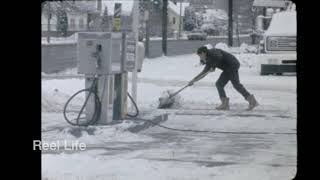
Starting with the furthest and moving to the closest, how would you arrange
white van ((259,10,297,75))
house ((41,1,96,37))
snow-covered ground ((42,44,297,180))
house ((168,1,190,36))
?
house ((168,1,190,36)) → white van ((259,10,297,75)) → house ((41,1,96,37)) → snow-covered ground ((42,44,297,180))

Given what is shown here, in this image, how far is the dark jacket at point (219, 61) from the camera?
10.0 metres

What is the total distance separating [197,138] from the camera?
7.63 metres

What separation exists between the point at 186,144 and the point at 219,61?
129 inches

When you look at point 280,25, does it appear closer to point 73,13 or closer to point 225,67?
point 225,67

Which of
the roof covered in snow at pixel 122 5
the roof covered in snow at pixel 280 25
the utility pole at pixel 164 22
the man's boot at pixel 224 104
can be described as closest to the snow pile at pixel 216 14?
the roof covered in snow at pixel 122 5

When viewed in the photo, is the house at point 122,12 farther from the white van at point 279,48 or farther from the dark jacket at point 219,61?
the white van at point 279,48

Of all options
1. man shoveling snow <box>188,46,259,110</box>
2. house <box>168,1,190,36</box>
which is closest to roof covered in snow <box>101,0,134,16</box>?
man shoveling snow <box>188,46,259,110</box>

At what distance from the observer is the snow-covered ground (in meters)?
5.41

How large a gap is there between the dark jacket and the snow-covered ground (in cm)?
69

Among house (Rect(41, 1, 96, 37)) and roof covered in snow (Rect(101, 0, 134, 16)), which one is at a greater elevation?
roof covered in snow (Rect(101, 0, 134, 16))

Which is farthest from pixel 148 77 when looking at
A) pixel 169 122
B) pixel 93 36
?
pixel 93 36

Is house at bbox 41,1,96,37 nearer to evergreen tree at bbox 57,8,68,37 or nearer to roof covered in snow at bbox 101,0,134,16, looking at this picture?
evergreen tree at bbox 57,8,68,37

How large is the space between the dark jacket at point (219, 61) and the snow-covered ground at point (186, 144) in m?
0.69
